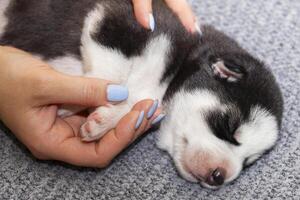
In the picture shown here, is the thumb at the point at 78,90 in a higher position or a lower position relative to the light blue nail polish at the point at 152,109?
higher

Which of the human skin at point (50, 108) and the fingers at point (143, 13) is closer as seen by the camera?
the human skin at point (50, 108)

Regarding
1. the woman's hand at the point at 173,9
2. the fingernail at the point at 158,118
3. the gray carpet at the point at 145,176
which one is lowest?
the gray carpet at the point at 145,176

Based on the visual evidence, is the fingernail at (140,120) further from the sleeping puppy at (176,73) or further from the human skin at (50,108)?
the sleeping puppy at (176,73)

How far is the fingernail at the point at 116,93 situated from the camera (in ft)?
5.89

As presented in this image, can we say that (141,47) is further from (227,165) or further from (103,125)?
(227,165)

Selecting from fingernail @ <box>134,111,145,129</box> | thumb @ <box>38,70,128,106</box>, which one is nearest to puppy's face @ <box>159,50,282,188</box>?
fingernail @ <box>134,111,145,129</box>

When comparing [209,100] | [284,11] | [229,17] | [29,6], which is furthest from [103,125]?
[284,11]

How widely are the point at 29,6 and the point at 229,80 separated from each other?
0.92 meters

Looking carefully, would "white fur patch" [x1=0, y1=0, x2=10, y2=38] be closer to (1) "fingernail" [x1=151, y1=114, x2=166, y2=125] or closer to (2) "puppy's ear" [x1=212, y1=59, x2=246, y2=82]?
(1) "fingernail" [x1=151, y1=114, x2=166, y2=125]

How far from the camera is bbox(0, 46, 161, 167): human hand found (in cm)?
175

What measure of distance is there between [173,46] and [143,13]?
193 mm

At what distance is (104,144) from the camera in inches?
73.1

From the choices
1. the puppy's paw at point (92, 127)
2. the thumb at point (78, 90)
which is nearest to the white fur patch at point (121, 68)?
the puppy's paw at point (92, 127)

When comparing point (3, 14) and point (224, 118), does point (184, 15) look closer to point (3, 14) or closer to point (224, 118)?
point (224, 118)
